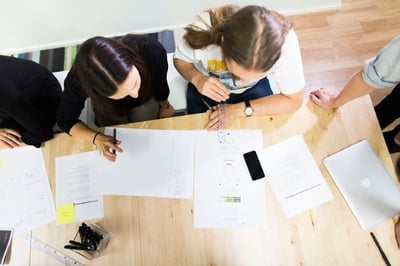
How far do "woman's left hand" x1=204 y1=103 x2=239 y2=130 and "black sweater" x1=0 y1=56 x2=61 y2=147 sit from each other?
1.99 feet

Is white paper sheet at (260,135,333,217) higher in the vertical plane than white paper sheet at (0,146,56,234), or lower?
higher

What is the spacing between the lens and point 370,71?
1.01 metres

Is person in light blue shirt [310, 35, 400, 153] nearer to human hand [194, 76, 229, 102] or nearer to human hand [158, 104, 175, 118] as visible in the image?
human hand [194, 76, 229, 102]

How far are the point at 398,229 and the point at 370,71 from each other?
1.58 ft

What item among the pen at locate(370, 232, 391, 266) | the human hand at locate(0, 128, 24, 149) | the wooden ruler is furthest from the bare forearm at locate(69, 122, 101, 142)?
the pen at locate(370, 232, 391, 266)

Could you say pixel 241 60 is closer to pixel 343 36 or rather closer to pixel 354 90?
pixel 354 90

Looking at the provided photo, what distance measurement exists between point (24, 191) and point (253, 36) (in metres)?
0.93

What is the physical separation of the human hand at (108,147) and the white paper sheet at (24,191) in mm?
221

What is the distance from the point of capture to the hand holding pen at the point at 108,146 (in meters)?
1.15

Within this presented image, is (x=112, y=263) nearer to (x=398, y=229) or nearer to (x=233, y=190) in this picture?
(x=233, y=190)

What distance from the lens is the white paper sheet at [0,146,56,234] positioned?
3.63 feet

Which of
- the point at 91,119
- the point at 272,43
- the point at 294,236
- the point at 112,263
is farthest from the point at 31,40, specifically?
the point at 294,236

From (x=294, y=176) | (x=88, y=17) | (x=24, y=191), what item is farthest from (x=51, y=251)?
(x=88, y=17)

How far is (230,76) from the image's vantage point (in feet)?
4.03
